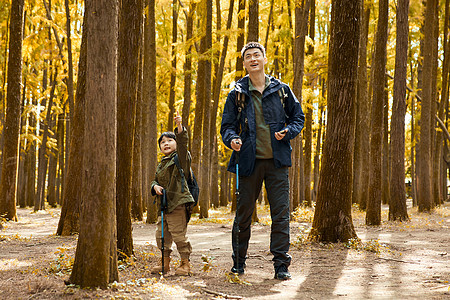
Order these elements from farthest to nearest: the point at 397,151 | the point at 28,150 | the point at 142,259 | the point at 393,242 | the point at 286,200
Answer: the point at 28,150
the point at 397,151
the point at 393,242
the point at 142,259
the point at 286,200

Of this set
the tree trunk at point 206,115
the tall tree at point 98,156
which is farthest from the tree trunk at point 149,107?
the tall tree at point 98,156

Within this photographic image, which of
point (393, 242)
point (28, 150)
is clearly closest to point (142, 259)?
point (393, 242)

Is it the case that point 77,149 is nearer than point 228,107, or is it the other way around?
point 228,107

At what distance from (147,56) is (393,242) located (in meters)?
8.75

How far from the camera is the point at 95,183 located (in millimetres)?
3965

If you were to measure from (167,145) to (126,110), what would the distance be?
0.70 m

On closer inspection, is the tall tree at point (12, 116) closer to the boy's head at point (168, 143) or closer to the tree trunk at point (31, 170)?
the boy's head at point (168, 143)

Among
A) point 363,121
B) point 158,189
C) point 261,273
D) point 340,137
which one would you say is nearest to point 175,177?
point 158,189

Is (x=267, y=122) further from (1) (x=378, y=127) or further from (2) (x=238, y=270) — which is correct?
(1) (x=378, y=127)

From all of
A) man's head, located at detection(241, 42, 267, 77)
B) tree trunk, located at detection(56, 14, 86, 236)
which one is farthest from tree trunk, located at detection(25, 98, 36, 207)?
man's head, located at detection(241, 42, 267, 77)

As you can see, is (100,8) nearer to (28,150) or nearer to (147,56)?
(147,56)

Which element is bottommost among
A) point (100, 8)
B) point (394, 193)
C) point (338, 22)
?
point (394, 193)

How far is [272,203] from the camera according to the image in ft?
16.9

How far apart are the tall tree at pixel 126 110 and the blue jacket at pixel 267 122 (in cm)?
130
